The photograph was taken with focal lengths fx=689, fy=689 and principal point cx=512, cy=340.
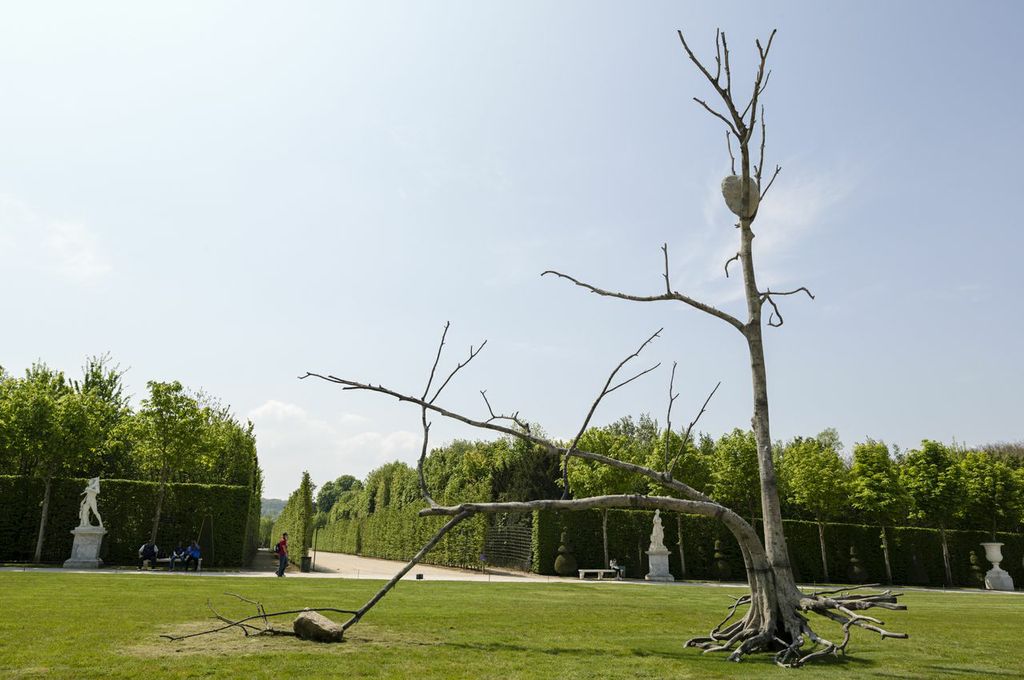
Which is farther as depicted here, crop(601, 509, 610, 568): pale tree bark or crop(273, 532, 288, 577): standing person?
crop(601, 509, 610, 568): pale tree bark

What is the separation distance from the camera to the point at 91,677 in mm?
5668

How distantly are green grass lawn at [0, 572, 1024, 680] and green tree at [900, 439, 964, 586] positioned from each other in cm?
1807

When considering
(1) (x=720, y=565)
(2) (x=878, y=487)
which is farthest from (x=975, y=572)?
(1) (x=720, y=565)

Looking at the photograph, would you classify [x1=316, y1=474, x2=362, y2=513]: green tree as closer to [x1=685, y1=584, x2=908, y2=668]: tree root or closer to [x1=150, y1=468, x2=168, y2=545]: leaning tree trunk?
[x1=150, y1=468, x2=168, y2=545]: leaning tree trunk

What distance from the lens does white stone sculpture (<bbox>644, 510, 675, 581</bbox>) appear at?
27.1m

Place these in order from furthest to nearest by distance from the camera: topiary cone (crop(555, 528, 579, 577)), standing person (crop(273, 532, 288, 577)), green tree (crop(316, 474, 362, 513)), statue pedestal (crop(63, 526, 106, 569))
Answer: green tree (crop(316, 474, 362, 513)) < topiary cone (crop(555, 528, 579, 577)) < statue pedestal (crop(63, 526, 106, 569)) < standing person (crop(273, 532, 288, 577))

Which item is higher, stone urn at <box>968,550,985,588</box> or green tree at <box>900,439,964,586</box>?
green tree at <box>900,439,964,586</box>

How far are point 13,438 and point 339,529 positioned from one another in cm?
3654

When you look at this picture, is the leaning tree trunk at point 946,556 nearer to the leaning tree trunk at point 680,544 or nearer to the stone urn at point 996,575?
the stone urn at point 996,575

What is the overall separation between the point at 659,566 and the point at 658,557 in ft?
1.12

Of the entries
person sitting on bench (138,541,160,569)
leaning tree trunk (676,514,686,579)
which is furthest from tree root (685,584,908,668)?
leaning tree trunk (676,514,686,579)

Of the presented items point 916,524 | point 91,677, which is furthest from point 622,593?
point 916,524

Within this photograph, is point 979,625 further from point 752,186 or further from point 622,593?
point 752,186

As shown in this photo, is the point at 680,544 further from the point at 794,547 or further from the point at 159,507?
the point at 159,507
